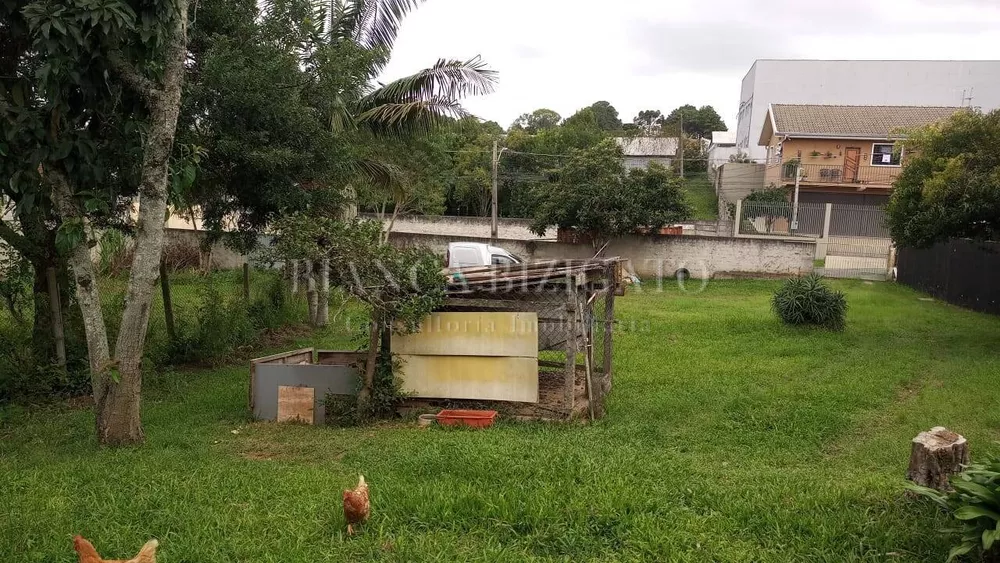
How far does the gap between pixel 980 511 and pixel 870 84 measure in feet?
135

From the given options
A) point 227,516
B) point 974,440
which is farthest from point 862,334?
point 227,516

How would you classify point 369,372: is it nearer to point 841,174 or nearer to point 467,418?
point 467,418

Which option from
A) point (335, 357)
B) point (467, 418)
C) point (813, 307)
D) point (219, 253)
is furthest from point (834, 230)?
point (219, 253)

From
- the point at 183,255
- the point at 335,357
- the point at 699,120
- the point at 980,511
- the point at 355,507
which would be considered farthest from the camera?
the point at 699,120

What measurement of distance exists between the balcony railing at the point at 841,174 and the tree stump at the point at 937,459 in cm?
2666

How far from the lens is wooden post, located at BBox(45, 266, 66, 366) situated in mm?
→ 8727

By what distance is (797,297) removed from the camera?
1284 cm

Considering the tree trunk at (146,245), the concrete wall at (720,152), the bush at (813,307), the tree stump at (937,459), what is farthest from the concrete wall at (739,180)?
the tree trunk at (146,245)

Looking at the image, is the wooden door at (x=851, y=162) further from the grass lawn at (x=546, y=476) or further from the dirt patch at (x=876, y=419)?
the dirt patch at (x=876, y=419)

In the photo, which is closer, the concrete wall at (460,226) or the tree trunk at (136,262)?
the tree trunk at (136,262)

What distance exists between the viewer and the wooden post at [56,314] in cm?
873

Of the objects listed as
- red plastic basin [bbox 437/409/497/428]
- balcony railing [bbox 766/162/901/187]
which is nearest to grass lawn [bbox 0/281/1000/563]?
red plastic basin [bbox 437/409/497/428]

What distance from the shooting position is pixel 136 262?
5.98 metres

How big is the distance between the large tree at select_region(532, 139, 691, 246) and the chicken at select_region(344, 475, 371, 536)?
17.2 metres
